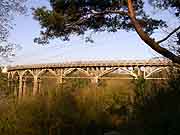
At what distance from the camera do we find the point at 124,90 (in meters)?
12.8

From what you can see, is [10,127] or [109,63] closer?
[10,127]

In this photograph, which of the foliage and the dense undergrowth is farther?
the foliage

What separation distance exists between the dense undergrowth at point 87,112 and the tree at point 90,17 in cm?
200

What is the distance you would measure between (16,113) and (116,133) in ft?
8.66

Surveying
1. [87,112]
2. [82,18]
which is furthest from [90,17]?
[87,112]

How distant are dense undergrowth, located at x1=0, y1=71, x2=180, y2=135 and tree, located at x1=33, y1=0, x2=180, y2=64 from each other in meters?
2.00

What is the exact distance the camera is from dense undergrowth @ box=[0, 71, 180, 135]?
29.6ft

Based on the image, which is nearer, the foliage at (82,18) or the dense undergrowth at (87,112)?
the dense undergrowth at (87,112)

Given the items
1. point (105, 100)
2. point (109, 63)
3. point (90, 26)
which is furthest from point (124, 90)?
point (109, 63)

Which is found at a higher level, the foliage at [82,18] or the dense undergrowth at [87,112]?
the foliage at [82,18]

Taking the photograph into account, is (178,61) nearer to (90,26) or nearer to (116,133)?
(116,133)

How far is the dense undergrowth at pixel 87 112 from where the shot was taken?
903 cm

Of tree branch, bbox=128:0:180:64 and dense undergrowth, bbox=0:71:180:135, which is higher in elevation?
tree branch, bbox=128:0:180:64

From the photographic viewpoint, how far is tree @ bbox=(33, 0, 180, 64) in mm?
11812
